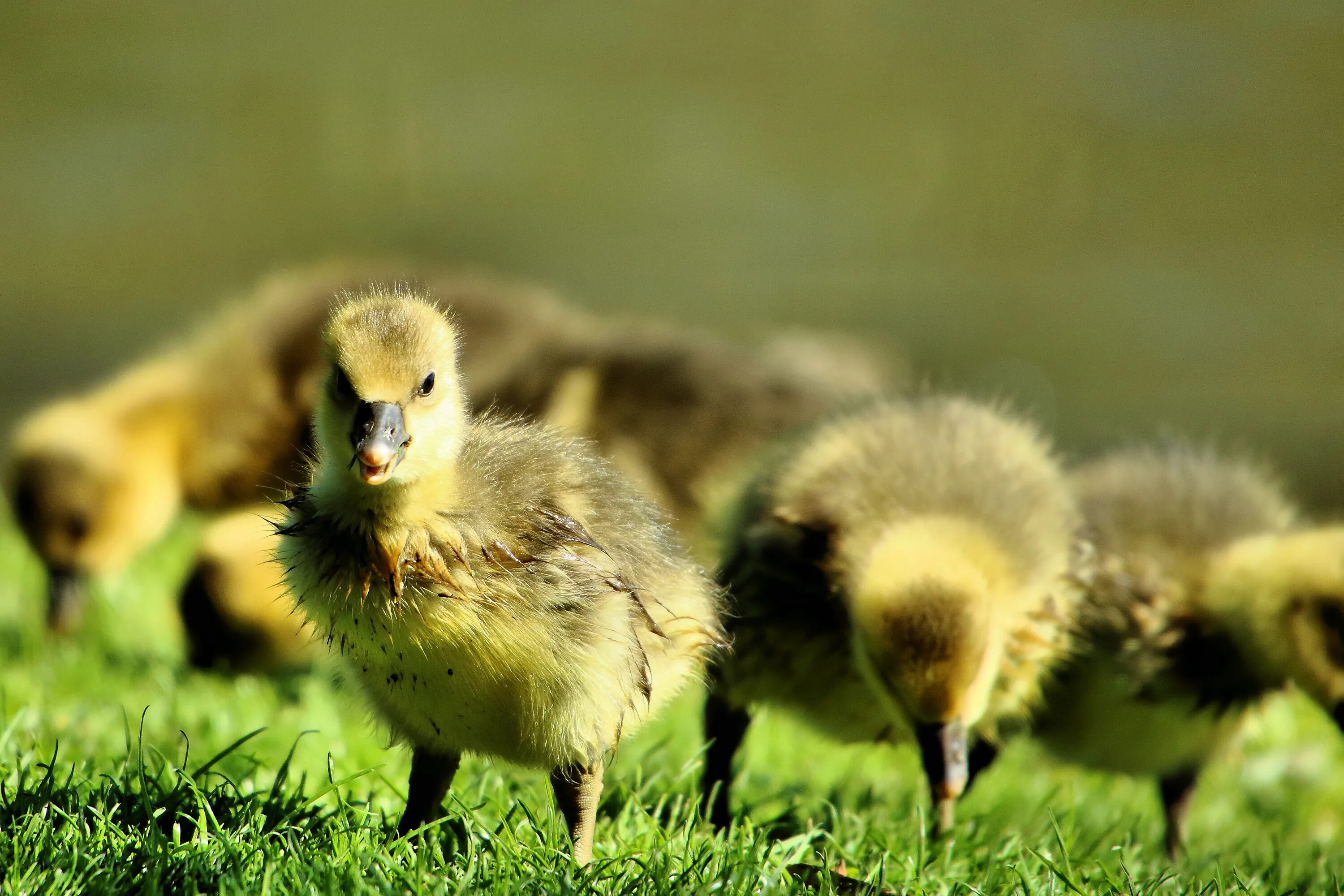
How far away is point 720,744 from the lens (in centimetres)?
304

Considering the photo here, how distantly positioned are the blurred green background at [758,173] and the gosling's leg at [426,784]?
5544 mm

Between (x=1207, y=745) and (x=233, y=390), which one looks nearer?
(x=1207, y=745)

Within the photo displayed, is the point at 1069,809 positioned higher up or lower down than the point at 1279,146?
lower down

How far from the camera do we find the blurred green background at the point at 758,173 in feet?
25.6

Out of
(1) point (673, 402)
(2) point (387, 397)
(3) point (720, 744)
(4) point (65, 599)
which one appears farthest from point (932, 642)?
(4) point (65, 599)

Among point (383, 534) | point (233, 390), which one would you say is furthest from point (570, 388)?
point (383, 534)

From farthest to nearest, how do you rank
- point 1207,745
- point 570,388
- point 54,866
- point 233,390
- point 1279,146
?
point 1279,146 < point 233,390 < point 570,388 < point 1207,745 < point 54,866

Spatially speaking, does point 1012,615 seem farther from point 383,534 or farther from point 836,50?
point 836,50

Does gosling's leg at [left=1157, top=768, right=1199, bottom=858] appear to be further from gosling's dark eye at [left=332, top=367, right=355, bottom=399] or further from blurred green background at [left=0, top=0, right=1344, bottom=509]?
blurred green background at [left=0, top=0, right=1344, bottom=509]

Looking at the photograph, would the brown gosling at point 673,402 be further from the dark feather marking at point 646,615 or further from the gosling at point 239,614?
the dark feather marking at point 646,615

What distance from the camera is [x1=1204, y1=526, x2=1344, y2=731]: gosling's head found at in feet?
10.8

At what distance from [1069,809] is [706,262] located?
6185 millimetres

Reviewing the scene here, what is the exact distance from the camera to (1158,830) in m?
3.54

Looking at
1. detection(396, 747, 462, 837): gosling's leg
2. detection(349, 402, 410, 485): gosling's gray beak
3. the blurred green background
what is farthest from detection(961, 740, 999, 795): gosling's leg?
the blurred green background
